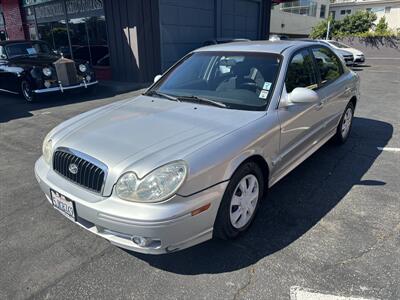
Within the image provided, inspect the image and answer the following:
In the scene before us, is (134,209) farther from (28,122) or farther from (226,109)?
(28,122)

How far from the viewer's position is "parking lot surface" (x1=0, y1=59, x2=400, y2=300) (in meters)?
2.29

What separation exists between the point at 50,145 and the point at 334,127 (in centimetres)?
360

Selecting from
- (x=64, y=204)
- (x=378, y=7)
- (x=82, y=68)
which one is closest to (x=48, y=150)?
(x=64, y=204)

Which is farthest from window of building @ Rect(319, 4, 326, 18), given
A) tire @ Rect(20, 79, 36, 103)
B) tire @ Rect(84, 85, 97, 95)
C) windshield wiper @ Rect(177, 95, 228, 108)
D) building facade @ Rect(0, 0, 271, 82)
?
windshield wiper @ Rect(177, 95, 228, 108)

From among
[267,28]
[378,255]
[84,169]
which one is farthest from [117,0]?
[378,255]

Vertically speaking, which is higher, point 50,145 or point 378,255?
point 50,145

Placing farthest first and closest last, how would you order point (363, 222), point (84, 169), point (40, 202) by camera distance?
point (40, 202), point (363, 222), point (84, 169)

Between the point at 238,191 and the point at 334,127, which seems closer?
the point at 238,191

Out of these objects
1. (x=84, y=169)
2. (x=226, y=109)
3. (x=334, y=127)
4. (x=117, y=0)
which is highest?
(x=117, y=0)

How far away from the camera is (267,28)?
1697cm

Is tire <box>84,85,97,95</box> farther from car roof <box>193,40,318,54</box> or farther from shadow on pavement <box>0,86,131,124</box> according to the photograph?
car roof <box>193,40,318,54</box>

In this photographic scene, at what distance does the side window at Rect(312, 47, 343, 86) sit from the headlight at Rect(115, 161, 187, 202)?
2.57 m

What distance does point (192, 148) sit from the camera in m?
2.29

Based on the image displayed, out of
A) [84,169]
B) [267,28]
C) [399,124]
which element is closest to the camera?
[84,169]
